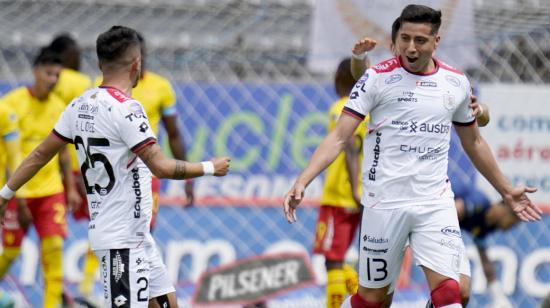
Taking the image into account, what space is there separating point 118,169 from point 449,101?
5.71 ft

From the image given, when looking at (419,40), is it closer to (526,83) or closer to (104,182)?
(104,182)

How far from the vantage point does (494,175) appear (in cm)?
656

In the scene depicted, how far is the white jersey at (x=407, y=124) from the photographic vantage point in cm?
624

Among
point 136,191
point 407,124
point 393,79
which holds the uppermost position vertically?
point 393,79

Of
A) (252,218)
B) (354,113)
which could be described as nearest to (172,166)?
(354,113)

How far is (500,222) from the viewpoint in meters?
9.44

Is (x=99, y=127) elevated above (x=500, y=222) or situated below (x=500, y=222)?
above

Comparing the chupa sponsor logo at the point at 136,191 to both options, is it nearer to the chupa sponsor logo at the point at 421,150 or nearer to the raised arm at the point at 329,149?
the raised arm at the point at 329,149

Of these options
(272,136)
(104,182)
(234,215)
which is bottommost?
(234,215)

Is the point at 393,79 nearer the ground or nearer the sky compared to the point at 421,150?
nearer the sky

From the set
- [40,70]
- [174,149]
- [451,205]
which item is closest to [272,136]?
[174,149]

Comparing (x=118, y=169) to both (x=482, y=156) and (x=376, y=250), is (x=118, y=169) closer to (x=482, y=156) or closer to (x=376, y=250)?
(x=376, y=250)

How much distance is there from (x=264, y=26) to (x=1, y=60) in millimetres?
2662

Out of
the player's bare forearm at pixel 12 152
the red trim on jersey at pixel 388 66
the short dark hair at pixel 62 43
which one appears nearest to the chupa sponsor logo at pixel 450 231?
the red trim on jersey at pixel 388 66
